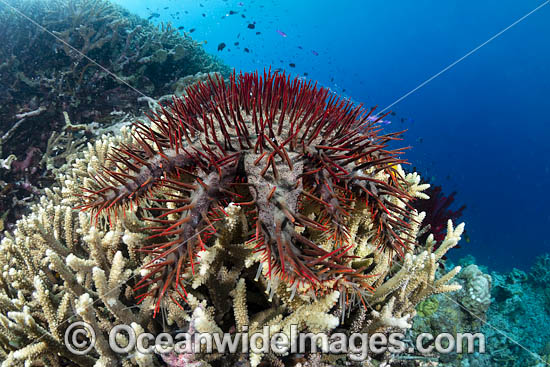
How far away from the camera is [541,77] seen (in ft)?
188

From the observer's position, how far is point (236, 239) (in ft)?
7.00

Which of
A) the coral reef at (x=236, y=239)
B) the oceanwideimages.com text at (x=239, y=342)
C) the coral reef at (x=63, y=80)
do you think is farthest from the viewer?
the coral reef at (x=63, y=80)

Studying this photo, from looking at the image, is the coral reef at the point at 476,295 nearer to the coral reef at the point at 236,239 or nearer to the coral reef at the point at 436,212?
the coral reef at the point at 436,212

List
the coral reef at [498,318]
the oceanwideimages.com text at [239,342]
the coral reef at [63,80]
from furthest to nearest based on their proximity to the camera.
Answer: the coral reef at [63,80] → the coral reef at [498,318] → the oceanwideimages.com text at [239,342]

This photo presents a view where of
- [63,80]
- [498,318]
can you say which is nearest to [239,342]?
[63,80]

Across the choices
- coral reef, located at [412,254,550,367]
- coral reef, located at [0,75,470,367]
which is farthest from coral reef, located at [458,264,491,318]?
coral reef, located at [0,75,470,367]

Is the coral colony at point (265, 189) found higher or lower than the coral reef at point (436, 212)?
lower

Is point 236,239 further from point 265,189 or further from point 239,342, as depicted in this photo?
point 265,189

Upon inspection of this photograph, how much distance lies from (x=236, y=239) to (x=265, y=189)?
89 centimetres

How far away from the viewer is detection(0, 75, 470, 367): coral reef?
130 centimetres

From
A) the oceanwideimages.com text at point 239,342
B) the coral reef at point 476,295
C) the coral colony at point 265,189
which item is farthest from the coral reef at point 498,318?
the coral colony at point 265,189

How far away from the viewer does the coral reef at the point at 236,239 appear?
130cm

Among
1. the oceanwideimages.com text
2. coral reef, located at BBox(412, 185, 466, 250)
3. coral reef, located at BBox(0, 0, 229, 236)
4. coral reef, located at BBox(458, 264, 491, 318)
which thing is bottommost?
the oceanwideimages.com text

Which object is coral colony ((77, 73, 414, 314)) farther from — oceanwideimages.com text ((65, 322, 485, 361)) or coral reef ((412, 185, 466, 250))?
coral reef ((412, 185, 466, 250))
